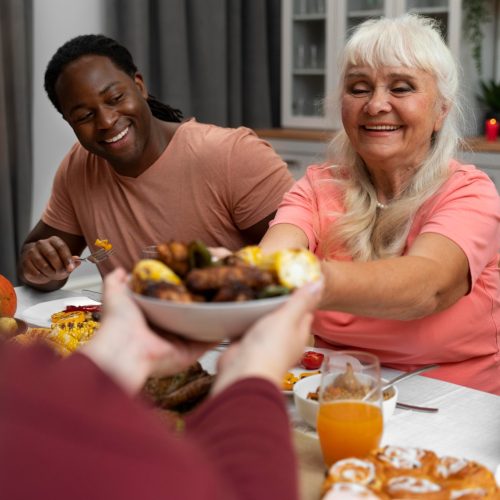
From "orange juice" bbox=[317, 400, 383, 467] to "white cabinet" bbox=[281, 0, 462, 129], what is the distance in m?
2.98

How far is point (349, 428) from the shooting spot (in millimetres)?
1056

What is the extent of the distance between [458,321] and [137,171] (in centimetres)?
103

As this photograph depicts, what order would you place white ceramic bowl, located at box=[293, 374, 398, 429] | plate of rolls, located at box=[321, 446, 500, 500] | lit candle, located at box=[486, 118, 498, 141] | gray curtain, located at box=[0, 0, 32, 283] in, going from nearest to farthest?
plate of rolls, located at box=[321, 446, 500, 500], white ceramic bowl, located at box=[293, 374, 398, 429], gray curtain, located at box=[0, 0, 32, 283], lit candle, located at box=[486, 118, 498, 141]

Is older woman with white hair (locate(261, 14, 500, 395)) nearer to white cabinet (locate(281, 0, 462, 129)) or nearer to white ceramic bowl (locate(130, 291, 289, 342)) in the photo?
white ceramic bowl (locate(130, 291, 289, 342))

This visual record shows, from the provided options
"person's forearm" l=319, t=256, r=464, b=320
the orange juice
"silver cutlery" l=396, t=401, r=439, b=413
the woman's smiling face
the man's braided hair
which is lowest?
"silver cutlery" l=396, t=401, r=439, b=413

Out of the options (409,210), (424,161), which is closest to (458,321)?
(409,210)

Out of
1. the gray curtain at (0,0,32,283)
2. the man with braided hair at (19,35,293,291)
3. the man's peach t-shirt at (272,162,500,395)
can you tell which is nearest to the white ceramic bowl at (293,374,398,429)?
the man's peach t-shirt at (272,162,500,395)

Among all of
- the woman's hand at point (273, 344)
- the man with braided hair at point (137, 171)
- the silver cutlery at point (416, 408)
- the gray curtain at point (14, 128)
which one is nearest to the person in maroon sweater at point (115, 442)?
the woman's hand at point (273, 344)

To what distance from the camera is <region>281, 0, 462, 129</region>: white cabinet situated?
4016 millimetres

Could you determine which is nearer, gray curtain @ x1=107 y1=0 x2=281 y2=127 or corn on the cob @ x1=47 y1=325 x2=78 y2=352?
corn on the cob @ x1=47 y1=325 x2=78 y2=352

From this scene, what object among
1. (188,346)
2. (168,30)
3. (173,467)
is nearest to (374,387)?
(188,346)

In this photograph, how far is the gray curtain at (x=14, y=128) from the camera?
332cm

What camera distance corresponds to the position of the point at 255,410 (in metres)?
0.71

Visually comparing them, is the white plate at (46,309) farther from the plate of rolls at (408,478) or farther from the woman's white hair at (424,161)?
the plate of rolls at (408,478)
